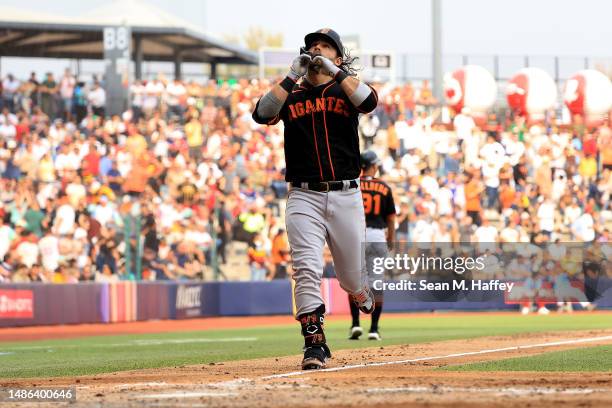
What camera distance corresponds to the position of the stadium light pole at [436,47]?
34.1m

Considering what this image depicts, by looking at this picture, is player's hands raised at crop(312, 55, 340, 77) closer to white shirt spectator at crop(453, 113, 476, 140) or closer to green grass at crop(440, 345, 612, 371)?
green grass at crop(440, 345, 612, 371)

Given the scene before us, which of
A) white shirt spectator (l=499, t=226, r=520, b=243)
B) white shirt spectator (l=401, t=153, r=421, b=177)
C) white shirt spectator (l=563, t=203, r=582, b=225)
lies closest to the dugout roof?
white shirt spectator (l=401, t=153, r=421, b=177)

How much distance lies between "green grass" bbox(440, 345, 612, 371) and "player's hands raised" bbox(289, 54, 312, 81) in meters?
2.33

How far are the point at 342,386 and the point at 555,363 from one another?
2.95 meters

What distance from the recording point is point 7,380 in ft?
27.8

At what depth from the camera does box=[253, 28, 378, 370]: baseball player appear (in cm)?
831

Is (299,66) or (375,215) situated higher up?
(299,66)

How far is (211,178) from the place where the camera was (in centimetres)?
2588

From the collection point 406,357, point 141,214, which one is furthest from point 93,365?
point 141,214

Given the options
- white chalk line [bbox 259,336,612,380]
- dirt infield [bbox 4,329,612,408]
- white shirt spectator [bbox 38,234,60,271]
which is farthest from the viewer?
white shirt spectator [bbox 38,234,60,271]

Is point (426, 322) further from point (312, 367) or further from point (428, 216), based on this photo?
point (312, 367)

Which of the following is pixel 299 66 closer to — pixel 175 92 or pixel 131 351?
pixel 131 351

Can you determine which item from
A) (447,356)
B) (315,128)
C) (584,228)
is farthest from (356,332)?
(584,228)

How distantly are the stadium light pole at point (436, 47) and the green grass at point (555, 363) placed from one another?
78.1 ft
